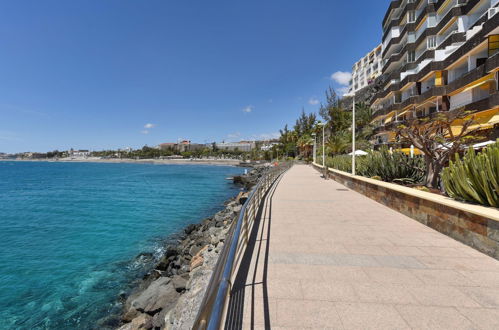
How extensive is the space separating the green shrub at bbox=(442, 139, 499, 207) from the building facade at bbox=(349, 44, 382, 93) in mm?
71446

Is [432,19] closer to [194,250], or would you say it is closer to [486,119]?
[486,119]

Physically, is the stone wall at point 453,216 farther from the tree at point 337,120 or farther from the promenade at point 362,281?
the tree at point 337,120

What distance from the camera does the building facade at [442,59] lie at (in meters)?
16.0

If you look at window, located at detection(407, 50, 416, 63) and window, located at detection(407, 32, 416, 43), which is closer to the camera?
window, located at detection(407, 32, 416, 43)

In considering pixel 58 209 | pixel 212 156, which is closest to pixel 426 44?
pixel 58 209

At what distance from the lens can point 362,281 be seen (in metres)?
3.28

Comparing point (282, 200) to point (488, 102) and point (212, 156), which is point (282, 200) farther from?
point (212, 156)

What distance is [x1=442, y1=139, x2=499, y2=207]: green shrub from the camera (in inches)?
178

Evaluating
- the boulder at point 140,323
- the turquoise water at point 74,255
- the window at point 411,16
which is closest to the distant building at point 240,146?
the window at point 411,16

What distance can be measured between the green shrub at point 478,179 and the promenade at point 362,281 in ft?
3.41

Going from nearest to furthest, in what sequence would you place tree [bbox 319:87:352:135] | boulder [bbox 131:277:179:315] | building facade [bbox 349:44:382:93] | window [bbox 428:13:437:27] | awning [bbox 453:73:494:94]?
boulder [bbox 131:277:179:315] < awning [bbox 453:73:494:94] < window [bbox 428:13:437:27] < tree [bbox 319:87:352:135] < building facade [bbox 349:44:382:93]

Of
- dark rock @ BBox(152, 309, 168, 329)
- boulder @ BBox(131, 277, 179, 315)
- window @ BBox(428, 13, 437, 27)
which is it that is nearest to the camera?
dark rock @ BBox(152, 309, 168, 329)

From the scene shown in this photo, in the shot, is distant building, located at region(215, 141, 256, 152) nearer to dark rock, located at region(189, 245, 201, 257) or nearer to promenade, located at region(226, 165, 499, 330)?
dark rock, located at region(189, 245, 201, 257)

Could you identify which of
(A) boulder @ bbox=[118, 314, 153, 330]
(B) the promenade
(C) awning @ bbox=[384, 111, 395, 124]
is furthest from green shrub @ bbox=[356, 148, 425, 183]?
(C) awning @ bbox=[384, 111, 395, 124]
